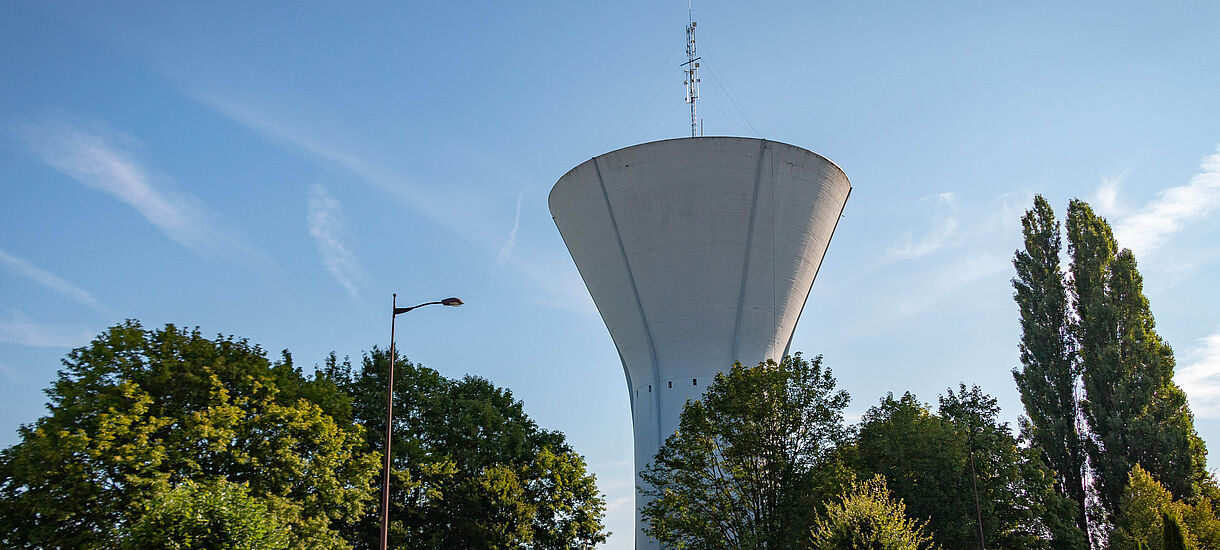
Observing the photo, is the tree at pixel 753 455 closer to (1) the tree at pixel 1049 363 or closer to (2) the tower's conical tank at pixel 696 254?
(2) the tower's conical tank at pixel 696 254

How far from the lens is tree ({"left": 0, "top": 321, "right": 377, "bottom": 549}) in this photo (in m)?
16.7

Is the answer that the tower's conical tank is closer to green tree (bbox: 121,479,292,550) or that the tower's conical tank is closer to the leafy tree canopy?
the leafy tree canopy

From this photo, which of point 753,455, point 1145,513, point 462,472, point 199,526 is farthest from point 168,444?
point 1145,513

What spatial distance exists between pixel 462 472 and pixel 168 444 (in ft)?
28.0

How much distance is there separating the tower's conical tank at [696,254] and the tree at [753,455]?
4.64m

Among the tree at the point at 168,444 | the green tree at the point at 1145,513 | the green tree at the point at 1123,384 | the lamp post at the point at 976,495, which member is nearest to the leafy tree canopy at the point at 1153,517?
the green tree at the point at 1145,513

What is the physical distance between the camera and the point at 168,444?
17641 millimetres

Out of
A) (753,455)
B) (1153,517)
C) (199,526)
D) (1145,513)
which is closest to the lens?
(199,526)

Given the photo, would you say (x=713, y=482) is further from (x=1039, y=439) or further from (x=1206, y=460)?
(x=1206, y=460)

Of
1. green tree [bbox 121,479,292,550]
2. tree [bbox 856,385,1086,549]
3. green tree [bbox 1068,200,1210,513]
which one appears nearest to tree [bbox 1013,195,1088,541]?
green tree [bbox 1068,200,1210,513]

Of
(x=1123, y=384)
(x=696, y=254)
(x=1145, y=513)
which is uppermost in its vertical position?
(x=696, y=254)

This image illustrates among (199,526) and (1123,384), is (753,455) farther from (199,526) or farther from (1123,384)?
(1123,384)

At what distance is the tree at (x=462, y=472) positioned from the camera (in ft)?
76.4

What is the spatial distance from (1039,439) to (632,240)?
1623cm
